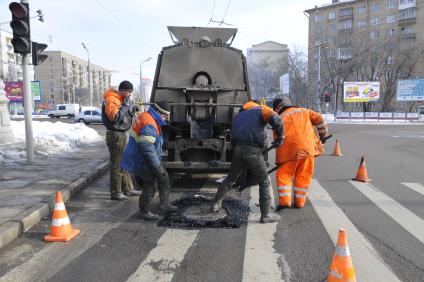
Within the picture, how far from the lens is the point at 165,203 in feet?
17.3

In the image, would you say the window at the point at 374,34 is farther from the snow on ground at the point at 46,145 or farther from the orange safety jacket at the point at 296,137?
the orange safety jacket at the point at 296,137

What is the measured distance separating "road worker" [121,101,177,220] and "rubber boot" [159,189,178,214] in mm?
17

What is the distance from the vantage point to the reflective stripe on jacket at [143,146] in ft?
15.6

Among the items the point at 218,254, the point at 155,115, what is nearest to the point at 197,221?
the point at 218,254

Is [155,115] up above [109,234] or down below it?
above

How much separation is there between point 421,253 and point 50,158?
28.5ft

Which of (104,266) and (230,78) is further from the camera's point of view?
(230,78)

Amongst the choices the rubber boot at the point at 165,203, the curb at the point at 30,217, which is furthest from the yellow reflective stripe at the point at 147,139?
the curb at the point at 30,217

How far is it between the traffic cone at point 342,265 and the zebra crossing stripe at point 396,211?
69.7 inches

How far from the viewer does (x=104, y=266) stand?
3.57 metres

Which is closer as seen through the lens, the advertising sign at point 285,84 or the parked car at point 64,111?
the advertising sign at point 285,84

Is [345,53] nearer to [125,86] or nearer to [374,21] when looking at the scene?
[374,21]

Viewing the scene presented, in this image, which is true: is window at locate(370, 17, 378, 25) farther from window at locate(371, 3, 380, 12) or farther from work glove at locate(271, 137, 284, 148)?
work glove at locate(271, 137, 284, 148)

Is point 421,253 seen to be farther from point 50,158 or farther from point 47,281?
point 50,158
